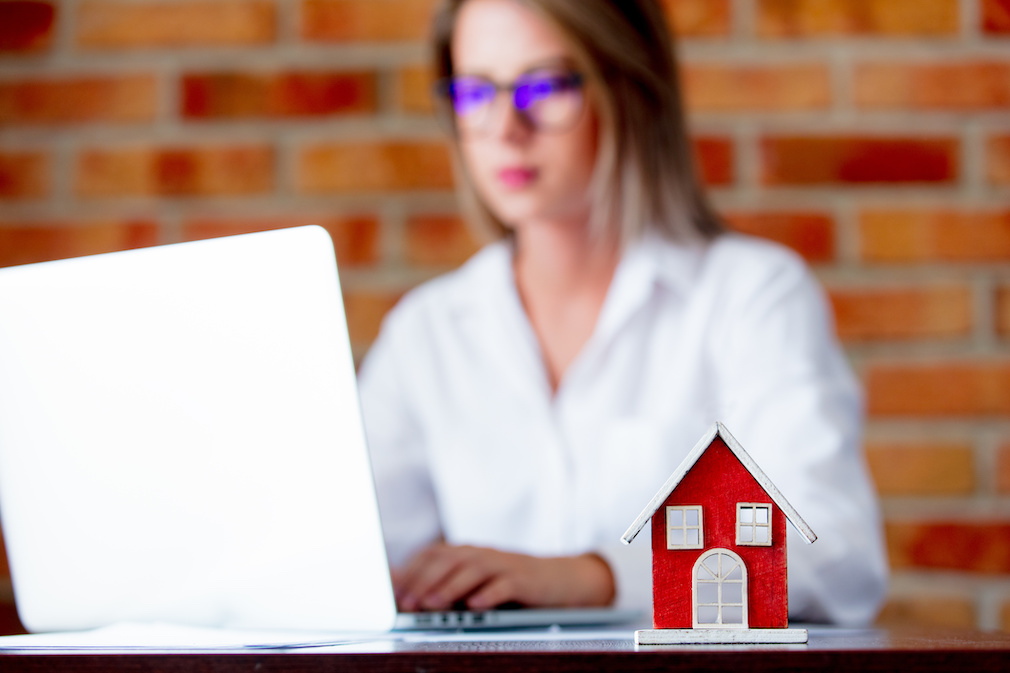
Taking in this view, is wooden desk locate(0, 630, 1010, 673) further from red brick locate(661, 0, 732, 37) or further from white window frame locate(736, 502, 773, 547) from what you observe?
red brick locate(661, 0, 732, 37)

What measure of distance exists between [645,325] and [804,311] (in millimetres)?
244

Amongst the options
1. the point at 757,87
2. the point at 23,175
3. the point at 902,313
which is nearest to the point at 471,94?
the point at 757,87

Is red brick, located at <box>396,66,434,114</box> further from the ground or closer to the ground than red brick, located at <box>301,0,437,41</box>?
closer to the ground

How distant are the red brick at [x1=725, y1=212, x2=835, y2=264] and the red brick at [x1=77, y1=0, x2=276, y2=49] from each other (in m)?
0.99

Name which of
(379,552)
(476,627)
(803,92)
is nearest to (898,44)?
(803,92)

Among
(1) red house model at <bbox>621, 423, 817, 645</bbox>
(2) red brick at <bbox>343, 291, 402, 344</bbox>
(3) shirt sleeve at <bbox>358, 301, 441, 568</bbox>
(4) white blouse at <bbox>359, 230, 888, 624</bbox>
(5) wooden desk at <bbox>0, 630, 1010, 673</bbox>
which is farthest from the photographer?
(2) red brick at <bbox>343, 291, 402, 344</bbox>

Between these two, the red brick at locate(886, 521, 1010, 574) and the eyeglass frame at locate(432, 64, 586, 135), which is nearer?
the eyeglass frame at locate(432, 64, 586, 135)

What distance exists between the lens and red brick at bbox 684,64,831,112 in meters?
1.68

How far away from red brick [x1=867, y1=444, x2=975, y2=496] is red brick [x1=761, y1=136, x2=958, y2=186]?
49cm

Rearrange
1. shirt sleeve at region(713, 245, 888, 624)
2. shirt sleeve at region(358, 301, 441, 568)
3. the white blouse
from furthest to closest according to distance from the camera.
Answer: shirt sleeve at region(358, 301, 441, 568), the white blouse, shirt sleeve at region(713, 245, 888, 624)

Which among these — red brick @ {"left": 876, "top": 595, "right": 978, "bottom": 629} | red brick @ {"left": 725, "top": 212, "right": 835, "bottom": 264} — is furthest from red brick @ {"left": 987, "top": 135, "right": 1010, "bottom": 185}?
red brick @ {"left": 876, "top": 595, "right": 978, "bottom": 629}

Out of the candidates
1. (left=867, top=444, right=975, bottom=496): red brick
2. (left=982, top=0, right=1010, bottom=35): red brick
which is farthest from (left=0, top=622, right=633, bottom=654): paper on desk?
A: (left=982, top=0, right=1010, bottom=35): red brick

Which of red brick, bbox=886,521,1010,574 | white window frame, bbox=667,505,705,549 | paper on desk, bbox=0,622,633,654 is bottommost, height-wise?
red brick, bbox=886,521,1010,574

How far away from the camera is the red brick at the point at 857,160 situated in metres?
1.67
